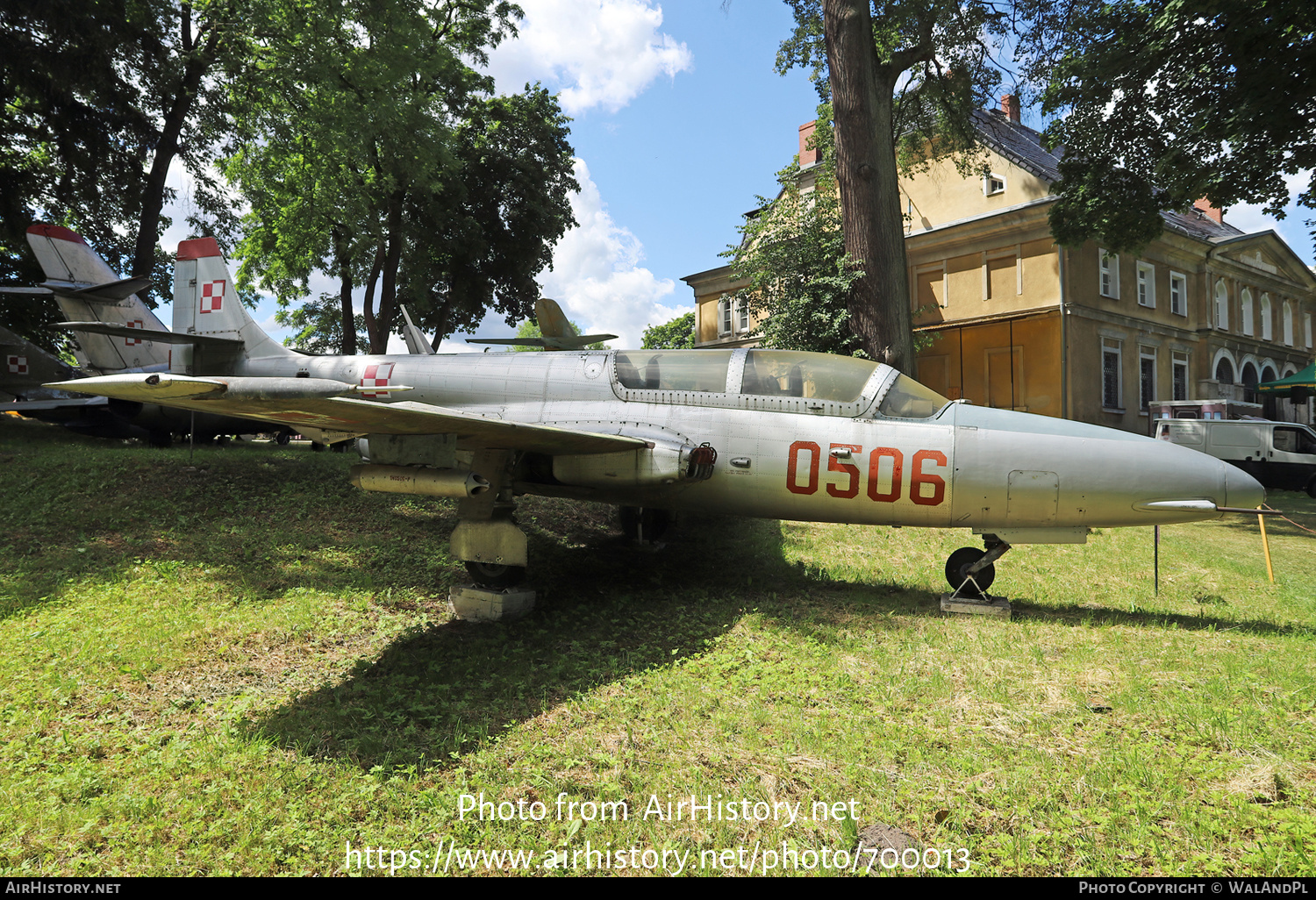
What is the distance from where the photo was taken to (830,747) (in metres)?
3.34

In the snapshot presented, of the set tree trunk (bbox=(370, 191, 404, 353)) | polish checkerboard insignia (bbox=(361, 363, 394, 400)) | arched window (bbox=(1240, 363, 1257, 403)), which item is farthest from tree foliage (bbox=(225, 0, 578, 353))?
arched window (bbox=(1240, 363, 1257, 403))

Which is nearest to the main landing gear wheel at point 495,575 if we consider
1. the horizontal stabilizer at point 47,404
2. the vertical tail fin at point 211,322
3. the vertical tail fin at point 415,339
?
the vertical tail fin at point 415,339

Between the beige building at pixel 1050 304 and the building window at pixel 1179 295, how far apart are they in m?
0.05

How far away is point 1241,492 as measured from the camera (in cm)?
514

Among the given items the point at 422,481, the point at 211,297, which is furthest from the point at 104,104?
the point at 422,481

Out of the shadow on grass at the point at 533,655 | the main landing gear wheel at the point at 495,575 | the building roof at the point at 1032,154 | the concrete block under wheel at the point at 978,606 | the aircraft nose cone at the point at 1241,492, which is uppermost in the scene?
the building roof at the point at 1032,154

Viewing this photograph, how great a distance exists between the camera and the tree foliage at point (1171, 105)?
11234 millimetres

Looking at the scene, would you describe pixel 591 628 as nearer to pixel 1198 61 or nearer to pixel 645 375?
pixel 645 375

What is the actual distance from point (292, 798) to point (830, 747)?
8.75 feet

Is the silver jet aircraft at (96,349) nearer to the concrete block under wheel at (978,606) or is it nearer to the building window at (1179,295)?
the concrete block under wheel at (978,606)

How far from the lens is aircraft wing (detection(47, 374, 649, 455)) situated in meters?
3.44

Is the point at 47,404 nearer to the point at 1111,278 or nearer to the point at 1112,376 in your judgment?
the point at 1112,376

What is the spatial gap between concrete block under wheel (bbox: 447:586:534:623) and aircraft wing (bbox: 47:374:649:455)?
51.4 inches

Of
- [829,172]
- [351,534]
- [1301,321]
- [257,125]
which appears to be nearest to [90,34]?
[257,125]
